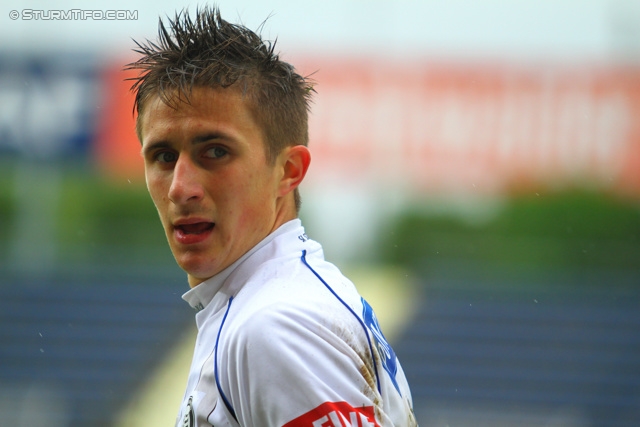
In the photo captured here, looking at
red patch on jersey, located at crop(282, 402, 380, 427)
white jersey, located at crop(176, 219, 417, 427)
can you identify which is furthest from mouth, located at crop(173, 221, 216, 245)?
red patch on jersey, located at crop(282, 402, 380, 427)

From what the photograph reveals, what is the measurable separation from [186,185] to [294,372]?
540mm

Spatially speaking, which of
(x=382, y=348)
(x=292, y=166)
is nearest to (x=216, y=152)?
(x=292, y=166)

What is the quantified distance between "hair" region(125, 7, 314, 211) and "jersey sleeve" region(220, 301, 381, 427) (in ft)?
1.64

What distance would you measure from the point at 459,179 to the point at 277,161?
7.97m

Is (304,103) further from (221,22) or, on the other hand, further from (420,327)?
(420,327)

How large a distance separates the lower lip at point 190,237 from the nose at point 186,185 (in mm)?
80

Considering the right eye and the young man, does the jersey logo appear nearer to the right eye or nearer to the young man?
the young man

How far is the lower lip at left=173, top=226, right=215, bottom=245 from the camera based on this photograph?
195 cm

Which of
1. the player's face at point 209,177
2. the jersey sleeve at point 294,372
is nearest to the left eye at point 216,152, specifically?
the player's face at point 209,177

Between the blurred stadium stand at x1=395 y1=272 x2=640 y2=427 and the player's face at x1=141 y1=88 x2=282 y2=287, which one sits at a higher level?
the player's face at x1=141 y1=88 x2=282 y2=287

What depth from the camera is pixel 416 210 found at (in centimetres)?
1001

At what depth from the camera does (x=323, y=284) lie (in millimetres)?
1821

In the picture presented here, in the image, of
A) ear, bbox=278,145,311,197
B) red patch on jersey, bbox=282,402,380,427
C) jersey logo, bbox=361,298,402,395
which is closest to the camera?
red patch on jersey, bbox=282,402,380,427

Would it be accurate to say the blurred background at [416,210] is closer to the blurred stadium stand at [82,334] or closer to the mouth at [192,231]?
the blurred stadium stand at [82,334]
